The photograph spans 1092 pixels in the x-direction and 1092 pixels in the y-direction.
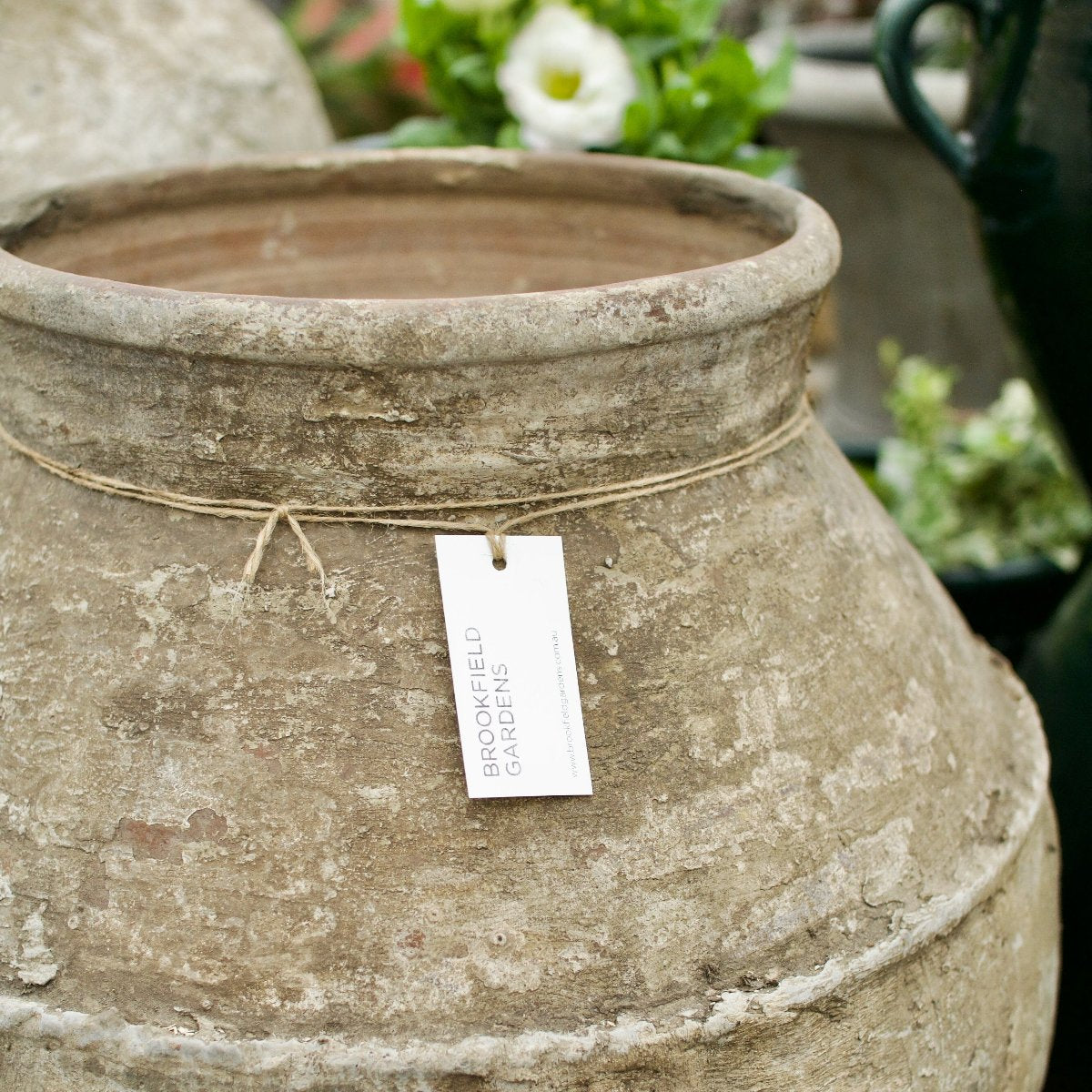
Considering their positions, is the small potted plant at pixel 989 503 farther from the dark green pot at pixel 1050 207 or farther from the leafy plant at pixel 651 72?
the leafy plant at pixel 651 72

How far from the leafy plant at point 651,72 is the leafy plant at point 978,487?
82 cm

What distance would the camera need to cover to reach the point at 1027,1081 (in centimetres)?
123

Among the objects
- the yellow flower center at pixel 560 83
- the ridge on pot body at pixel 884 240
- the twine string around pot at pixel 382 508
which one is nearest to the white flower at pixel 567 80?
the yellow flower center at pixel 560 83

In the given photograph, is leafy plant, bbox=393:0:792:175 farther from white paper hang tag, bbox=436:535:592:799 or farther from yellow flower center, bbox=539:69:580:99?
white paper hang tag, bbox=436:535:592:799

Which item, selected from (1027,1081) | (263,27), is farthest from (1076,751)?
(263,27)

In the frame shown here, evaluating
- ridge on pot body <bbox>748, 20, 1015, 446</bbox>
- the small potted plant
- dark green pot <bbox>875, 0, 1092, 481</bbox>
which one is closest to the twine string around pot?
dark green pot <bbox>875, 0, 1092, 481</bbox>

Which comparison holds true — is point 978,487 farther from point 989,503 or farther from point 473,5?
point 473,5

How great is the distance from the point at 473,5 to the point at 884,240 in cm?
176

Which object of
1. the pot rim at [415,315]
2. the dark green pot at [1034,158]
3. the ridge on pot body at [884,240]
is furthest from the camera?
the ridge on pot body at [884,240]

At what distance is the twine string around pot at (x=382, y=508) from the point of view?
1.00 m

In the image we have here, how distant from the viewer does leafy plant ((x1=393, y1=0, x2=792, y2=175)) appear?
2049mm

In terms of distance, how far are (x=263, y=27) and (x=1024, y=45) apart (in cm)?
153

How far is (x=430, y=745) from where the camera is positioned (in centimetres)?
98

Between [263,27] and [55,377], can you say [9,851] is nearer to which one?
[55,377]
